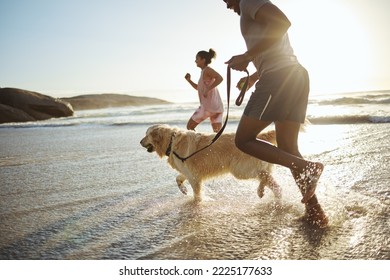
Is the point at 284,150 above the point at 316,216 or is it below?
above

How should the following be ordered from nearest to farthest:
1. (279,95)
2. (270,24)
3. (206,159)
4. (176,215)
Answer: (270,24)
(279,95)
(176,215)
(206,159)

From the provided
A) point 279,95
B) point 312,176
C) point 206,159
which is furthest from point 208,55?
point 312,176

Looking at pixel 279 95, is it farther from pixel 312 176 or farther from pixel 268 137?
pixel 268 137

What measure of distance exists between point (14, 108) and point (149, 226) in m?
16.4

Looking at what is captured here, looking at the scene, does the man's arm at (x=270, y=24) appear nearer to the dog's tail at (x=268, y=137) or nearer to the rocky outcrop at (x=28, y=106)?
the dog's tail at (x=268, y=137)

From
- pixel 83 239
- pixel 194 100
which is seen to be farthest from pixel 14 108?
pixel 83 239

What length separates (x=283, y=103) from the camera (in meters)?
2.63

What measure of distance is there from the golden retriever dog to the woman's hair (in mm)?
2033

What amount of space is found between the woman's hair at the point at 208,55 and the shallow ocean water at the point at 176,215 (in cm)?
189

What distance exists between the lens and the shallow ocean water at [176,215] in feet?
8.25

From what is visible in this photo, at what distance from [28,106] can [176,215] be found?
1704 centimetres

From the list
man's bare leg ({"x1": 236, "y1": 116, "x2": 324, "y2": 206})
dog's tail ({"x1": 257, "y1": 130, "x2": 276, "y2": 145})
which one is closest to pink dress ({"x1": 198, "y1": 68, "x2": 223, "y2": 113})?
dog's tail ({"x1": 257, "y1": 130, "x2": 276, "y2": 145})

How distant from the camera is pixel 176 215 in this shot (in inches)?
129

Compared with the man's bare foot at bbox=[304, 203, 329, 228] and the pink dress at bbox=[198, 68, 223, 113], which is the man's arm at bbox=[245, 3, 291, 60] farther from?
the pink dress at bbox=[198, 68, 223, 113]
